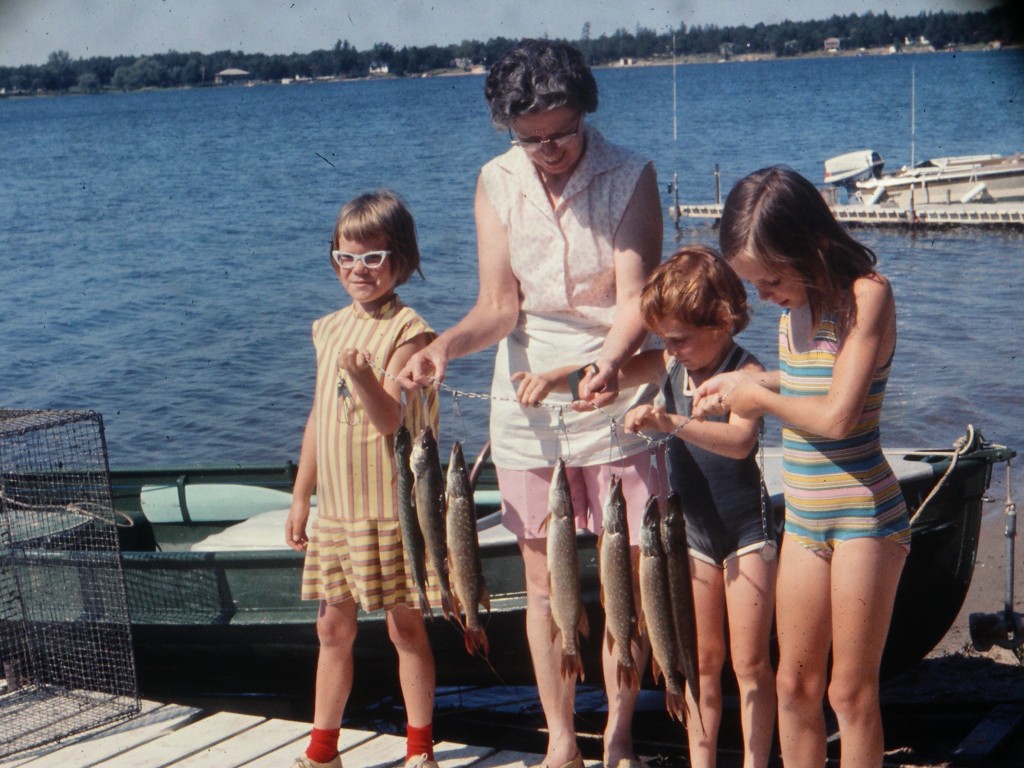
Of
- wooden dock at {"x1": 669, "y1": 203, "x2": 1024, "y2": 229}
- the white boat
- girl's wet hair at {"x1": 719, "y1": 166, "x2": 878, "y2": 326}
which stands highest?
girl's wet hair at {"x1": 719, "y1": 166, "x2": 878, "y2": 326}

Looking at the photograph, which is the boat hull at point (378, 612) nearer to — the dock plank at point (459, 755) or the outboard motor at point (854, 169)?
the dock plank at point (459, 755)

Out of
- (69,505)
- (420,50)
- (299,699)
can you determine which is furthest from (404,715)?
(420,50)

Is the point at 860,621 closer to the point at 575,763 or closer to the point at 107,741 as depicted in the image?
the point at 575,763

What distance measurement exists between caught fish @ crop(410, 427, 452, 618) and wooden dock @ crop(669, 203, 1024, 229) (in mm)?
22486

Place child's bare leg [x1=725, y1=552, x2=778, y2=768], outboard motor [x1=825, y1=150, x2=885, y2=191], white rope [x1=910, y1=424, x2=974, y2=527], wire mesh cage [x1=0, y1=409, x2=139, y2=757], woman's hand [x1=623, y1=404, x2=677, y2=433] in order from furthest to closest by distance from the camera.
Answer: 1. outboard motor [x1=825, y1=150, x2=885, y2=191]
2. white rope [x1=910, y1=424, x2=974, y2=527]
3. wire mesh cage [x1=0, y1=409, x2=139, y2=757]
4. child's bare leg [x1=725, y1=552, x2=778, y2=768]
5. woman's hand [x1=623, y1=404, x2=677, y2=433]

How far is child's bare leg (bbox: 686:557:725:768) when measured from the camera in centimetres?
404

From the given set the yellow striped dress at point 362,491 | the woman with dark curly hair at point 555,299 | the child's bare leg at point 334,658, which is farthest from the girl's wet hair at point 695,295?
the child's bare leg at point 334,658

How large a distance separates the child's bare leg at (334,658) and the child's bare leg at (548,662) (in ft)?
2.22

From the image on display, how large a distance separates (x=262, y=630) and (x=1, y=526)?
1372 millimetres

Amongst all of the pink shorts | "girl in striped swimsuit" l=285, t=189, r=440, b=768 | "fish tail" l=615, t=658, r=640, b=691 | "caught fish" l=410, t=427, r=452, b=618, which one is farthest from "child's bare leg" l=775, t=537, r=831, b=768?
"girl in striped swimsuit" l=285, t=189, r=440, b=768

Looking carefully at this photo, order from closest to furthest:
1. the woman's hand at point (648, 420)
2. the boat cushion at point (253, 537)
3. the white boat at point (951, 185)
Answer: the woman's hand at point (648, 420) < the boat cushion at point (253, 537) < the white boat at point (951, 185)

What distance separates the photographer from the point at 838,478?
3.65 m

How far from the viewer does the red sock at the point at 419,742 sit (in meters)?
4.56

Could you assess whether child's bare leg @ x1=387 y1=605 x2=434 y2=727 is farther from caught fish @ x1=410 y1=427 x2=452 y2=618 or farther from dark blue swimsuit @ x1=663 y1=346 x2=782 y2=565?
dark blue swimsuit @ x1=663 y1=346 x2=782 y2=565
